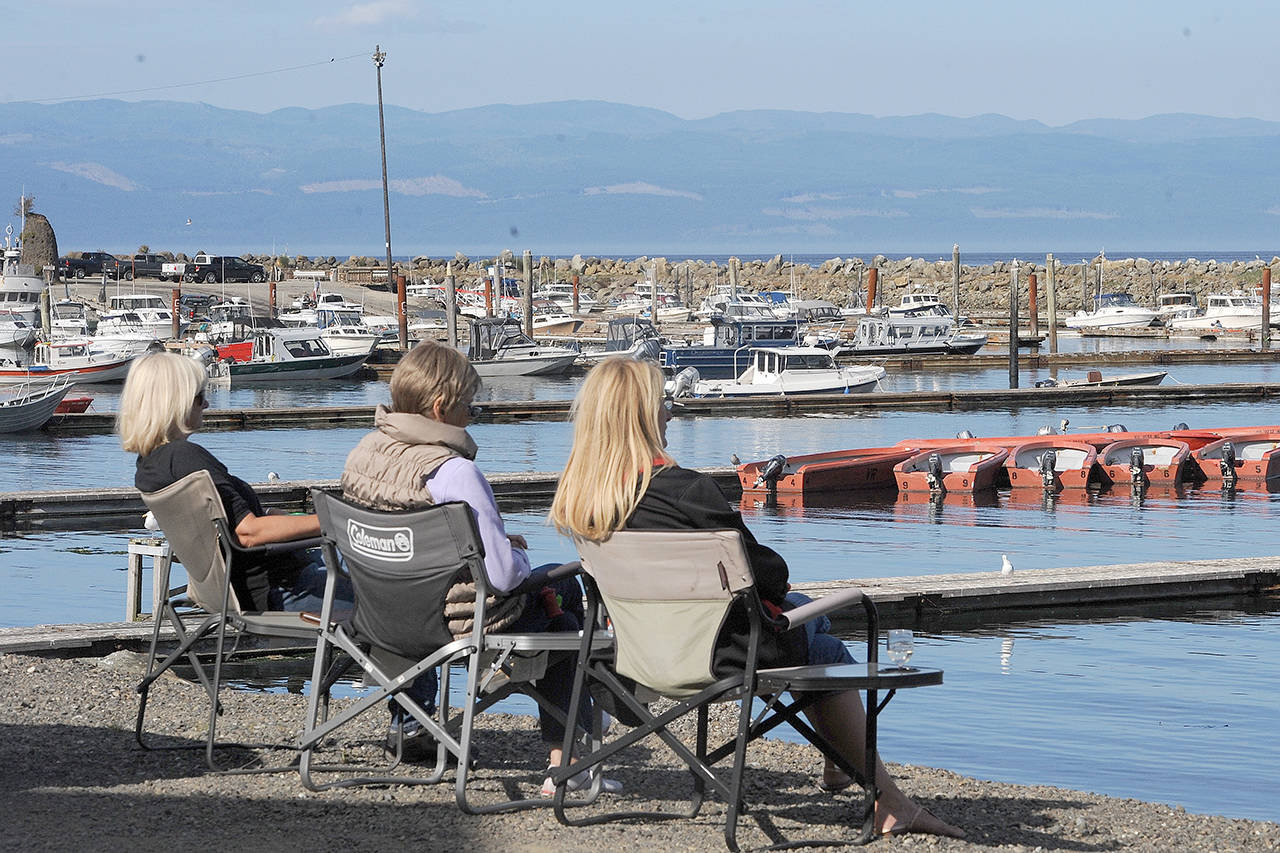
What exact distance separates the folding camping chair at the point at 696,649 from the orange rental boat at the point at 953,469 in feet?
54.7

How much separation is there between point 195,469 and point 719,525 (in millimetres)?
2011

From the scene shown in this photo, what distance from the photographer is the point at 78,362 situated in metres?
45.3

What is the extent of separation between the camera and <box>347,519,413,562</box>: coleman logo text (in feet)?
15.8

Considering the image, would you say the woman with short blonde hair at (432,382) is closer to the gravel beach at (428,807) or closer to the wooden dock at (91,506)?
the gravel beach at (428,807)

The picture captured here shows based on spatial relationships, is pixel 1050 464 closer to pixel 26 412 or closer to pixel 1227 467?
pixel 1227 467

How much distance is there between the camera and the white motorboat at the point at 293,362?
4691 centimetres

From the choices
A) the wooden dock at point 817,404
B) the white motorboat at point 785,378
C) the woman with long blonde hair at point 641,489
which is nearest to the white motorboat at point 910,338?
the white motorboat at point 785,378

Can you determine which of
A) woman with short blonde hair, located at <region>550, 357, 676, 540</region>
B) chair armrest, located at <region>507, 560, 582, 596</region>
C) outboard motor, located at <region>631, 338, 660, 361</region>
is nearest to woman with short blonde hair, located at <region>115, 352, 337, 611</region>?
chair armrest, located at <region>507, 560, 582, 596</region>

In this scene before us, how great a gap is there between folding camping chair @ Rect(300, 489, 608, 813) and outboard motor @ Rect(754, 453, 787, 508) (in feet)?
49.7

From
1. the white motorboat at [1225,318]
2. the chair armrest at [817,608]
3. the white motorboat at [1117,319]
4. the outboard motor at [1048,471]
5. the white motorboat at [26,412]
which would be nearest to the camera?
the chair armrest at [817,608]

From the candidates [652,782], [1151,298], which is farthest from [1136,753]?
[1151,298]

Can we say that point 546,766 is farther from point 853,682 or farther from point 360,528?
point 853,682

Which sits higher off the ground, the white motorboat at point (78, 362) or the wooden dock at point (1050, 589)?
the wooden dock at point (1050, 589)

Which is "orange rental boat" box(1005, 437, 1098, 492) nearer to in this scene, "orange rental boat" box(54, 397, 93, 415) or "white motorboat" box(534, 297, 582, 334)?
"orange rental boat" box(54, 397, 93, 415)
